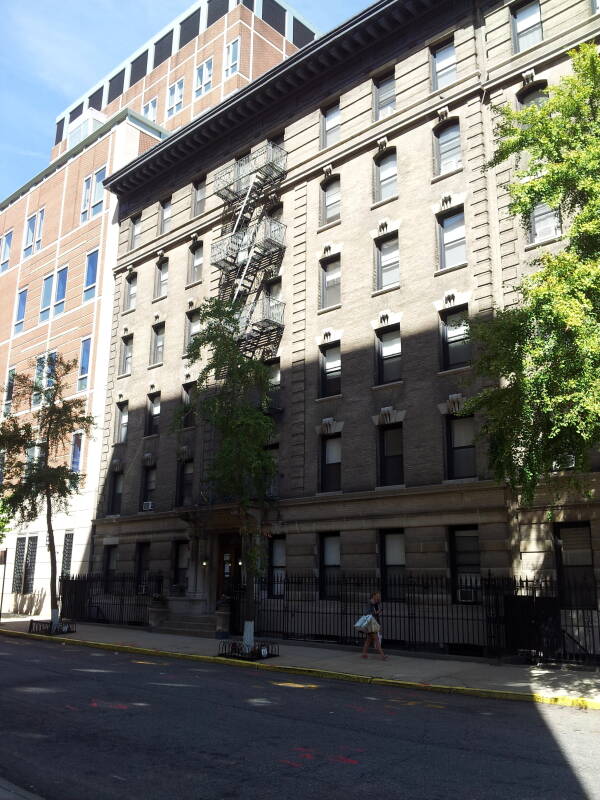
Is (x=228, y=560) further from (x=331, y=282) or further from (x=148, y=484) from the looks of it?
(x=331, y=282)

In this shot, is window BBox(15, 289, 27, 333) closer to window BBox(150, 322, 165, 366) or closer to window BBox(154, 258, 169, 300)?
window BBox(154, 258, 169, 300)

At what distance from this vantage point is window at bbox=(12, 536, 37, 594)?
1451 inches

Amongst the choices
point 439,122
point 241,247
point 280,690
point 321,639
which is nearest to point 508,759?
point 280,690

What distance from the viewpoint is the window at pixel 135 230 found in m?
36.6

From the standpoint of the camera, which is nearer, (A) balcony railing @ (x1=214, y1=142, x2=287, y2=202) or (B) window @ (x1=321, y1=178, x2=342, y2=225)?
(B) window @ (x1=321, y1=178, x2=342, y2=225)

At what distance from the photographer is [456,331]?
2248cm

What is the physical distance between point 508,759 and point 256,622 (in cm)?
1694

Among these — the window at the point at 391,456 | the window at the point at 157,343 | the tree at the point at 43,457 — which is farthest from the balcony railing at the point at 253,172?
the window at the point at 391,456

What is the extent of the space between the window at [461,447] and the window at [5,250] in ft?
119

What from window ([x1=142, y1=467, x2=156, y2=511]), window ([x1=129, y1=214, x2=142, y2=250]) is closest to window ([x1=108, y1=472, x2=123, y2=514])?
window ([x1=142, y1=467, x2=156, y2=511])

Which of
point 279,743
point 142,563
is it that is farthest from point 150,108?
point 279,743

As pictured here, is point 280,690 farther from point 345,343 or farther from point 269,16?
point 269,16

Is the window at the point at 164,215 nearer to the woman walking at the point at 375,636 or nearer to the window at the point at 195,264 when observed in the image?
A: the window at the point at 195,264

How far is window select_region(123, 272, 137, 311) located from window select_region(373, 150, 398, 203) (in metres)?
15.0
